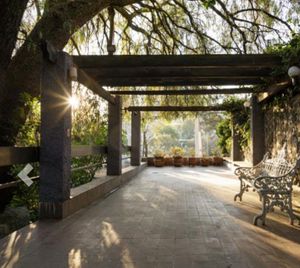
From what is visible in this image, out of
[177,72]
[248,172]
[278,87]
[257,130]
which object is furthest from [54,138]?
[257,130]

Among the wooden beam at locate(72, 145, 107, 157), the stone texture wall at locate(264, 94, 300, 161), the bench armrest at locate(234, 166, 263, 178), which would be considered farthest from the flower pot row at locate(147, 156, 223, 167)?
the bench armrest at locate(234, 166, 263, 178)

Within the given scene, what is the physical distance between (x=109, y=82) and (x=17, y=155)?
4.27 meters

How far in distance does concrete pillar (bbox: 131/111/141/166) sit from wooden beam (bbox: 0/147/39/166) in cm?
933

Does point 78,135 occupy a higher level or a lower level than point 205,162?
higher

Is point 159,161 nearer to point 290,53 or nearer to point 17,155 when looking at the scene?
point 290,53

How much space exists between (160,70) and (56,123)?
269 cm

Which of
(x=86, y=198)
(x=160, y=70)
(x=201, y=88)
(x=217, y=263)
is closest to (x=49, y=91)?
(x=86, y=198)

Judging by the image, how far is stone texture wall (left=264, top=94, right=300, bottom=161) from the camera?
7.91 meters

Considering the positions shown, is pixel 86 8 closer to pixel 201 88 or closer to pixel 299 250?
pixel 201 88

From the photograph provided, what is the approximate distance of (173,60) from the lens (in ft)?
21.7

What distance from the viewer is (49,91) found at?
17.7 feet

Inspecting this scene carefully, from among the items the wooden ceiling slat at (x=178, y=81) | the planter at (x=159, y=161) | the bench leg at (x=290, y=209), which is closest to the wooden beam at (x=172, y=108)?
the wooden ceiling slat at (x=178, y=81)

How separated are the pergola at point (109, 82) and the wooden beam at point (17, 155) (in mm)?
124

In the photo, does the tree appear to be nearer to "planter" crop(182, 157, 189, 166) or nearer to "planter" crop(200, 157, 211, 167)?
"planter" crop(200, 157, 211, 167)
